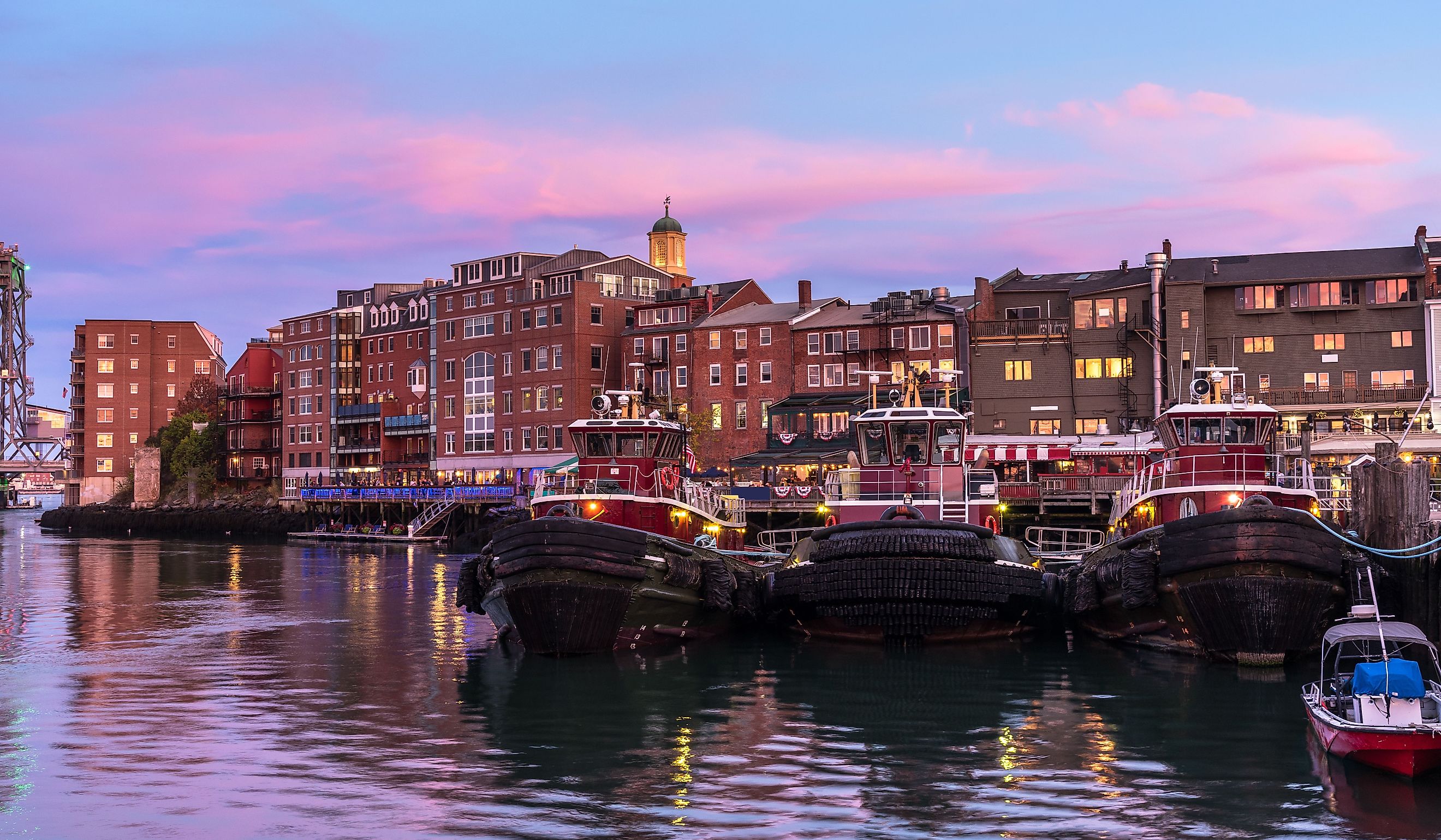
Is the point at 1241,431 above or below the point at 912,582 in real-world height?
above

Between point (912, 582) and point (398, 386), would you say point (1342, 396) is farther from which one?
point (398, 386)

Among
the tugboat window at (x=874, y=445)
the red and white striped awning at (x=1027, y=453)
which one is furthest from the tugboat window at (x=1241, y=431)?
the red and white striped awning at (x=1027, y=453)

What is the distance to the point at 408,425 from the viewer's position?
116375 millimetres

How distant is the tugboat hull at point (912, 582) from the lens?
1199 inches

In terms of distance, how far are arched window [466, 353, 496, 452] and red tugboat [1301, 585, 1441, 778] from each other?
299 ft

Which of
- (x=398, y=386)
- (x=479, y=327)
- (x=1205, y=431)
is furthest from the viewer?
(x=398, y=386)

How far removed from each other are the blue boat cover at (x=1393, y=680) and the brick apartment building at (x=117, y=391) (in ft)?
524

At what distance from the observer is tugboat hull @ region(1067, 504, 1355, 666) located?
1062 inches

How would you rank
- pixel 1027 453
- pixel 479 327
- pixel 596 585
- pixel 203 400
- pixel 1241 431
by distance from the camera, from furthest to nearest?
pixel 203 400, pixel 479 327, pixel 1027 453, pixel 1241 431, pixel 596 585

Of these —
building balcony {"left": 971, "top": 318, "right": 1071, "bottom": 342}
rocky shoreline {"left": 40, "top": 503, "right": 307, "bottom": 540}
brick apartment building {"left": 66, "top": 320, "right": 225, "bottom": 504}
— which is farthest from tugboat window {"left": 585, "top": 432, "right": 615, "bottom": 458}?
brick apartment building {"left": 66, "top": 320, "right": 225, "bottom": 504}

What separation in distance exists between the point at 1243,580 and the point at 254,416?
128m

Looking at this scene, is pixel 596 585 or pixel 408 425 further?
pixel 408 425

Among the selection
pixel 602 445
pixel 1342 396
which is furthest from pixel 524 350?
pixel 602 445

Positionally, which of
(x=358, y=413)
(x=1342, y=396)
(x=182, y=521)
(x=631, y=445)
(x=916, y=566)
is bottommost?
(x=182, y=521)
